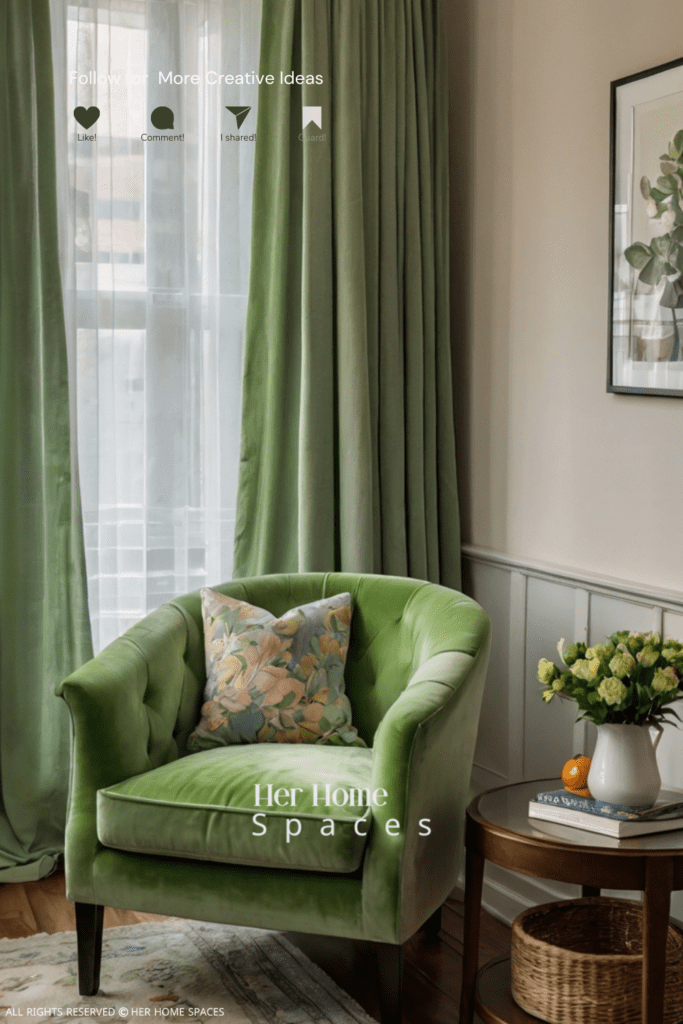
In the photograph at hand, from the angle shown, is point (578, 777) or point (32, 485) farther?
point (32, 485)

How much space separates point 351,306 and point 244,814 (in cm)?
146

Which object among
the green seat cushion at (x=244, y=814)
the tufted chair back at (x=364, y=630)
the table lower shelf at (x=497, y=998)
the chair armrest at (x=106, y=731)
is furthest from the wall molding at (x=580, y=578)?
the chair armrest at (x=106, y=731)

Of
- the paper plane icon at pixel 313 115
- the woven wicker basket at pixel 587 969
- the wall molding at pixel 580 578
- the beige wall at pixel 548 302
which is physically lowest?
the woven wicker basket at pixel 587 969

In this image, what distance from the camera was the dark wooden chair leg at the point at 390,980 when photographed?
6.59ft

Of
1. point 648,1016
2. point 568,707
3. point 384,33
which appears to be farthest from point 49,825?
point 384,33

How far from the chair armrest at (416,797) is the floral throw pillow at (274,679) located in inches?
13.7

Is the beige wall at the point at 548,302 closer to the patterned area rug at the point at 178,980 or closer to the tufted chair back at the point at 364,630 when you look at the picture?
the tufted chair back at the point at 364,630

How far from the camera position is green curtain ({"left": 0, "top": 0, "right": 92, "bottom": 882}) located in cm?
269

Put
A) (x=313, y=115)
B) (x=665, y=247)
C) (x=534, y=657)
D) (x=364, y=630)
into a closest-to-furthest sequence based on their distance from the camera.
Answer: (x=665, y=247) < (x=364, y=630) < (x=534, y=657) < (x=313, y=115)

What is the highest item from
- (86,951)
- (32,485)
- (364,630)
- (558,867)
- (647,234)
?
(647,234)

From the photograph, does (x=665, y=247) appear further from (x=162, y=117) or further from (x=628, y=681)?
Answer: (x=162, y=117)

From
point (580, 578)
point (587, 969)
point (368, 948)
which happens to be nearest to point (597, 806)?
point (587, 969)

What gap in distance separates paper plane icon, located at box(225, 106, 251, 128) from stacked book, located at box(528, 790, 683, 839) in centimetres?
205

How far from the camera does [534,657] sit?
8.96 ft
